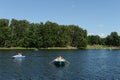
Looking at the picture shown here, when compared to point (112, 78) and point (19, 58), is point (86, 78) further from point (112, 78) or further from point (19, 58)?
point (19, 58)

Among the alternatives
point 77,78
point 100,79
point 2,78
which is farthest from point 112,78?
point 2,78

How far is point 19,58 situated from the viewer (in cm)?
11581

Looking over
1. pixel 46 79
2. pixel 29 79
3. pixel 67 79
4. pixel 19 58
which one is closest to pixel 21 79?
pixel 29 79

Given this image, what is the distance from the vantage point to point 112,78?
57.8m

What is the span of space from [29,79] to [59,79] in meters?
6.26

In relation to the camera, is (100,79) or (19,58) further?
(19,58)

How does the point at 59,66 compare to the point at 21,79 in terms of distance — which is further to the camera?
the point at 59,66

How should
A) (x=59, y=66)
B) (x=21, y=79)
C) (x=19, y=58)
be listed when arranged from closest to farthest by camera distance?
(x=21, y=79), (x=59, y=66), (x=19, y=58)

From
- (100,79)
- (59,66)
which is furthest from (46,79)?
(59,66)

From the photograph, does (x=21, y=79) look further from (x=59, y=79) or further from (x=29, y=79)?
(x=59, y=79)

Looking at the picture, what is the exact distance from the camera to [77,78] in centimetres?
5753

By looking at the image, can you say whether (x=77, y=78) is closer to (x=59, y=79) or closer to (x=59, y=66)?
(x=59, y=79)

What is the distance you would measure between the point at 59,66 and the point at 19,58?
37.3m

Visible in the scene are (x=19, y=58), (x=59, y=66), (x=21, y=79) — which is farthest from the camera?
(x=19, y=58)
